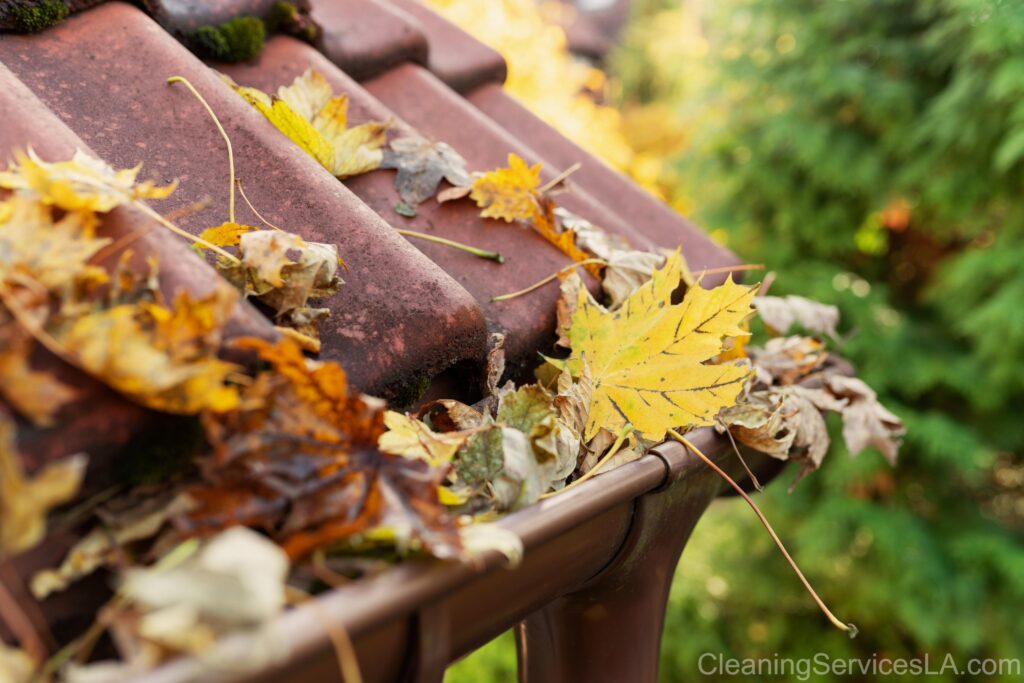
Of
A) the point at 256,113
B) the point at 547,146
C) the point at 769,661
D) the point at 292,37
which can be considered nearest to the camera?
the point at 256,113

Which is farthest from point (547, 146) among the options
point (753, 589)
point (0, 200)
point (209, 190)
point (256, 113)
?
point (753, 589)

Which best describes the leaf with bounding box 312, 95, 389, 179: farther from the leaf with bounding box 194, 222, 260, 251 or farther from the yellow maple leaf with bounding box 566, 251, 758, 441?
the yellow maple leaf with bounding box 566, 251, 758, 441

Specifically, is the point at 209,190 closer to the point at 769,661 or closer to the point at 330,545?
the point at 330,545

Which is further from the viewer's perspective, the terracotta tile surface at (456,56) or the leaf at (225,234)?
the terracotta tile surface at (456,56)

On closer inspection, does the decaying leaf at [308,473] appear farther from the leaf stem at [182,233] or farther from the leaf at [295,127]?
the leaf at [295,127]

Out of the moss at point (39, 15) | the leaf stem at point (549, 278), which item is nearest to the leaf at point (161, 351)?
the leaf stem at point (549, 278)

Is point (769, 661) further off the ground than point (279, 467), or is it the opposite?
point (279, 467)
